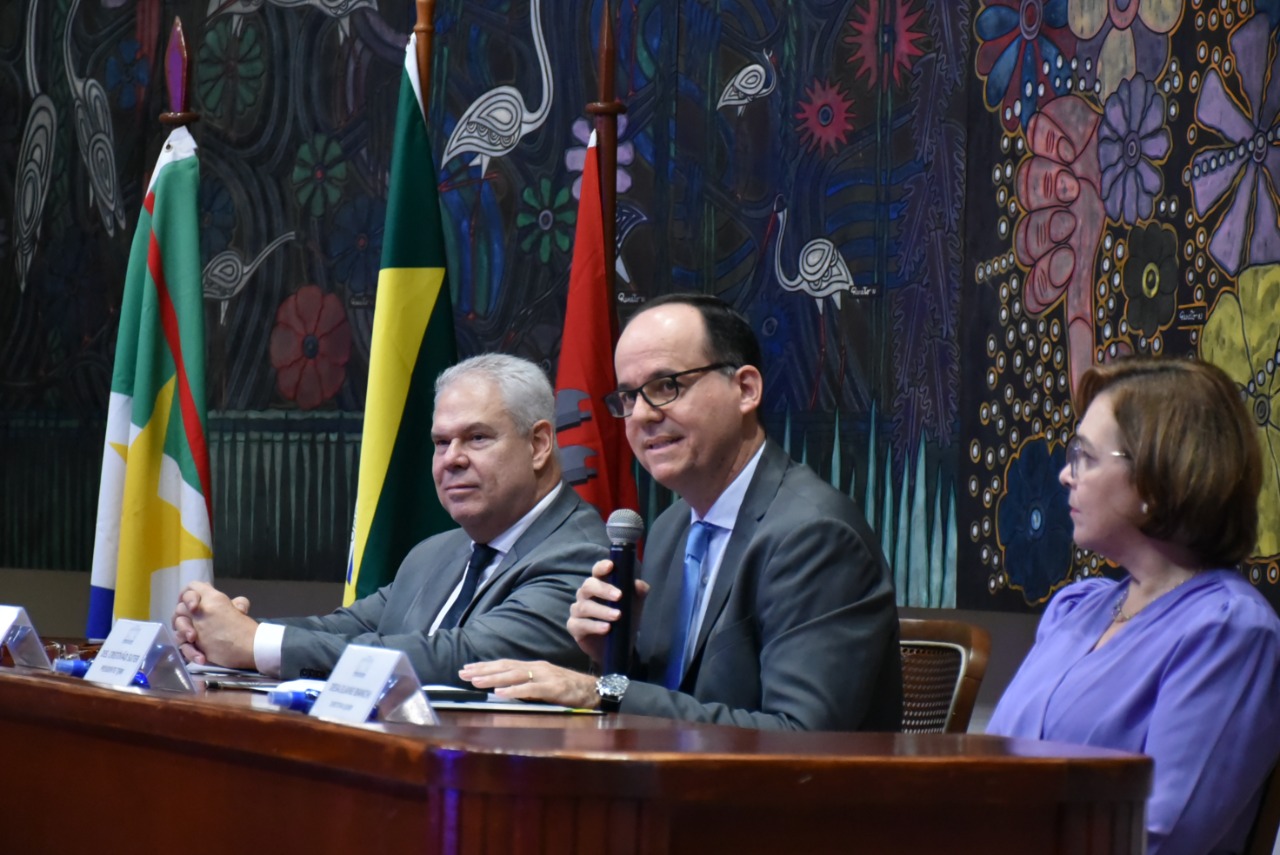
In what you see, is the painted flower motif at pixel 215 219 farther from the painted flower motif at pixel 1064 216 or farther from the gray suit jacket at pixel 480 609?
the painted flower motif at pixel 1064 216

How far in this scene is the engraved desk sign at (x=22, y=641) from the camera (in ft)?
8.21

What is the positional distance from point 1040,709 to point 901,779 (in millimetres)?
967

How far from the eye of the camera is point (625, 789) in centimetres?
132

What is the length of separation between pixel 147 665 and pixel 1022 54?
2652 mm

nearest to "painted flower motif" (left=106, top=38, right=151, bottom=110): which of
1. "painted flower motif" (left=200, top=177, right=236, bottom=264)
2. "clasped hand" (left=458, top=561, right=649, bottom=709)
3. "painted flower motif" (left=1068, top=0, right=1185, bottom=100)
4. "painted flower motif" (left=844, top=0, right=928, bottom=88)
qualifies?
"painted flower motif" (left=200, top=177, right=236, bottom=264)

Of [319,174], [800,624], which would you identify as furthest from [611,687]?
[319,174]

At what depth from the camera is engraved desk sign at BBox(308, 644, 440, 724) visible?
160cm

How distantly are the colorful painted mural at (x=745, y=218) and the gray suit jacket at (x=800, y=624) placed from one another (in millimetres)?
1245

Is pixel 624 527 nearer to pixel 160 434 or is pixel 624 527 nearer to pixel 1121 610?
pixel 1121 610

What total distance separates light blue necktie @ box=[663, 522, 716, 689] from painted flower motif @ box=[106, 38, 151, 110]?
10.6 feet

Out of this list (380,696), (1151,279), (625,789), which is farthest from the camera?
(1151,279)

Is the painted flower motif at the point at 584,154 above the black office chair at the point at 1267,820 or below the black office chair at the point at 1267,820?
above

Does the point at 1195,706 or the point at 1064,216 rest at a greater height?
the point at 1064,216

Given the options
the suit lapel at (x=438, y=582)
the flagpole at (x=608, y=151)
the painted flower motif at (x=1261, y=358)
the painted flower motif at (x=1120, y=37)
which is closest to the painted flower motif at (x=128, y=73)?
the flagpole at (x=608, y=151)
